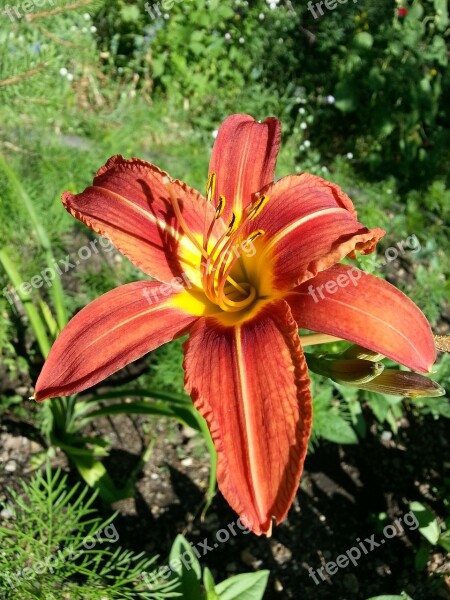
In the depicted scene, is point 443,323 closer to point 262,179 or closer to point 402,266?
point 402,266

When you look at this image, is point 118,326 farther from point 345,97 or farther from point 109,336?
point 345,97

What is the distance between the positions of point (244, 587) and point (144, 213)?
3.26 feet

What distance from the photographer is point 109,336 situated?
1041 millimetres

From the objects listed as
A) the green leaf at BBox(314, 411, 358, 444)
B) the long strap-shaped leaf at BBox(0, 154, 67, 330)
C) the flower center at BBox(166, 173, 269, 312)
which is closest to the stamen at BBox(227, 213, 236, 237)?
the flower center at BBox(166, 173, 269, 312)

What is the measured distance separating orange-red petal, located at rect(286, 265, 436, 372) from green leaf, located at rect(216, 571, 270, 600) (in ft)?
2.68

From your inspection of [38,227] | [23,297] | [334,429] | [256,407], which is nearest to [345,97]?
[334,429]

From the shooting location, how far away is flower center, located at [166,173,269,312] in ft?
3.57

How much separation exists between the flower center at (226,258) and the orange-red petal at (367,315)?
0.14 m

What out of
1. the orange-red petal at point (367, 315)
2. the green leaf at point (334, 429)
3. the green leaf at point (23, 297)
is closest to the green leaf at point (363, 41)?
the green leaf at point (334, 429)

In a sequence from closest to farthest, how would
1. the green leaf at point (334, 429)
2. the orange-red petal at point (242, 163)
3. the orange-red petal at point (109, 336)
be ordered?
1. the orange-red petal at point (109, 336)
2. the orange-red petal at point (242, 163)
3. the green leaf at point (334, 429)

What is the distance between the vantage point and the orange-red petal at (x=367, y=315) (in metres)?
0.96

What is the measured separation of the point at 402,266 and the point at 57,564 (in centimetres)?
227

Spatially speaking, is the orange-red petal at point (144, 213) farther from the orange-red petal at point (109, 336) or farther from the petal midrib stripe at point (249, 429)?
the petal midrib stripe at point (249, 429)

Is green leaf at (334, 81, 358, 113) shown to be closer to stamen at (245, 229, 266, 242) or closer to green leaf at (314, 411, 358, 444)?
green leaf at (314, 411, 358, 444)
